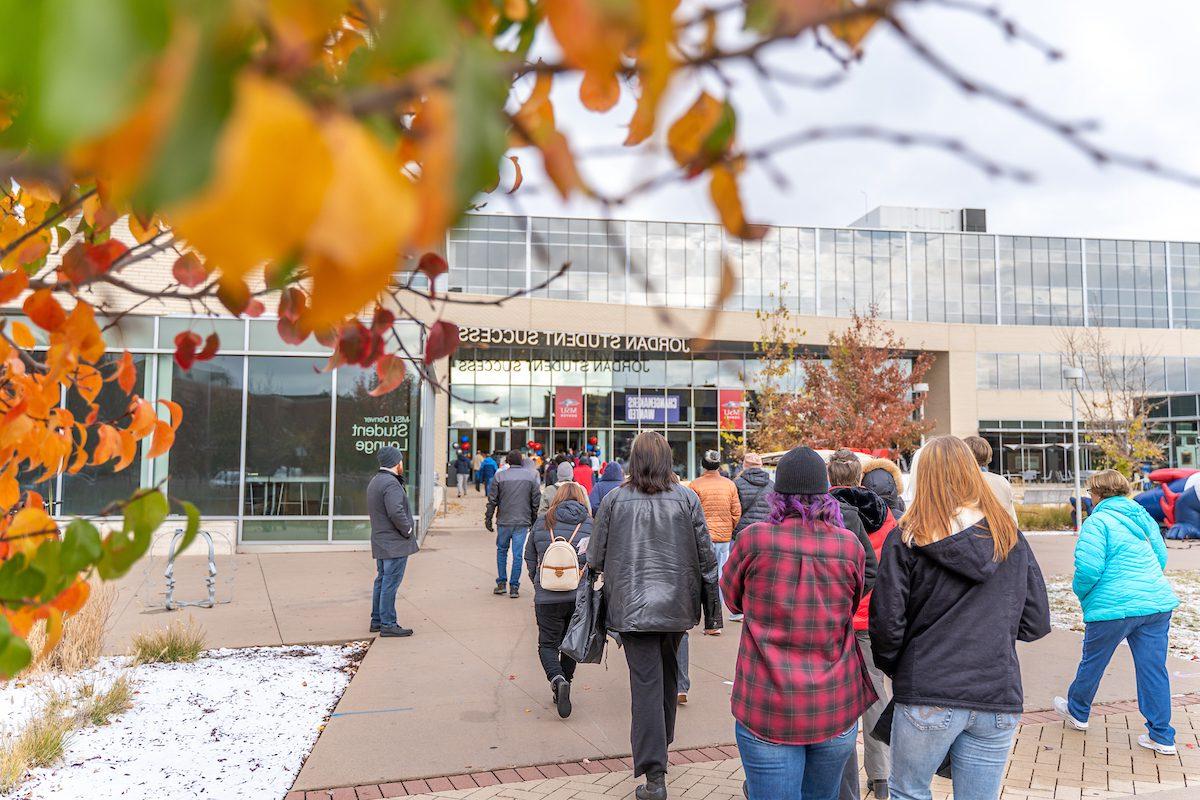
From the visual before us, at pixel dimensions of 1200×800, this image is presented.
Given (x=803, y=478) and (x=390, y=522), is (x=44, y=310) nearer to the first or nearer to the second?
(x=803, y=478)

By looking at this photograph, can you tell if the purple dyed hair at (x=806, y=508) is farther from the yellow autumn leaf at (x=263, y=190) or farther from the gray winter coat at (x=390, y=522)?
the gray winter coat at (x=390, y=522)

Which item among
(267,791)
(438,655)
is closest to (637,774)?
(267,791)

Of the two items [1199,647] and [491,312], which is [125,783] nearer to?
[1199,647]

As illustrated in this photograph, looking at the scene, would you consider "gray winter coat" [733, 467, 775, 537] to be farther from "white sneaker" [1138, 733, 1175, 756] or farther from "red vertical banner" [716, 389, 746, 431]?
"red vertical banner" [716, 389, 746, 431]

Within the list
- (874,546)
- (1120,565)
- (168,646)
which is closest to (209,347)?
(874,546)

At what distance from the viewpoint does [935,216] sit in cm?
5375

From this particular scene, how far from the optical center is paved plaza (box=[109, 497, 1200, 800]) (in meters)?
4.82

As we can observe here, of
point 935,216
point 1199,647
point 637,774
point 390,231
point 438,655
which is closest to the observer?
point 390,231

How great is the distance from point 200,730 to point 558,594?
8.19ft

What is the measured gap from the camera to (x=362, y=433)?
628 inches

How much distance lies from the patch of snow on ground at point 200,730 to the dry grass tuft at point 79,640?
16 cm

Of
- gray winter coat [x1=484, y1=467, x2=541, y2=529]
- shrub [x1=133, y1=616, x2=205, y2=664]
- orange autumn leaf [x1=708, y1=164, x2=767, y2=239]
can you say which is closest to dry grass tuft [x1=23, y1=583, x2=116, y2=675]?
shrub [x1=133, y1=616, x2=205, y2=664]

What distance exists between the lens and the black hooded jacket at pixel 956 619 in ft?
11.3

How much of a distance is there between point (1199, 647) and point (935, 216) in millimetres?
49878
